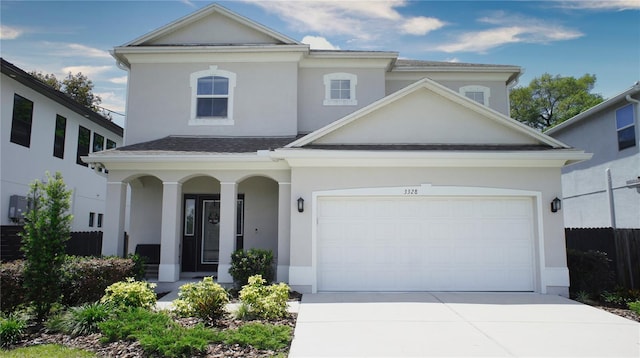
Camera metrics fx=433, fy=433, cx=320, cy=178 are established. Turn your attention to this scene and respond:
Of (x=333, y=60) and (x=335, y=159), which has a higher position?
(x=333, y=60)

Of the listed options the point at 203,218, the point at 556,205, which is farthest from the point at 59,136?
the point at 556,205

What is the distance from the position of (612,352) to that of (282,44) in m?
11.9

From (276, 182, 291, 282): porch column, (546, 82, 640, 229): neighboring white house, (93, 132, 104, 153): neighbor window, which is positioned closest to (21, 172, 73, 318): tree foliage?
(276, 182, 291, 282): porch column

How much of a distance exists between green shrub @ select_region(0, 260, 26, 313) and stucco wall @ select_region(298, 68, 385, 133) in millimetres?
8931

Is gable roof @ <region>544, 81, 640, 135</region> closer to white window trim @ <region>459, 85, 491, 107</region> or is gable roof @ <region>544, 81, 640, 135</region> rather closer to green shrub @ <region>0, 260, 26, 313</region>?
white window trim @ <region>459, 85, 491, 107</region>

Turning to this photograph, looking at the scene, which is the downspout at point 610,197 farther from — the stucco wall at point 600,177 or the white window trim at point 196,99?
the white window trim at point 196,99

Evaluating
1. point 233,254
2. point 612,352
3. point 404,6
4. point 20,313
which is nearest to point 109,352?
point 20,313

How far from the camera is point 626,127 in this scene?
15.4m

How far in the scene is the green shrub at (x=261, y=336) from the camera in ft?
20.4

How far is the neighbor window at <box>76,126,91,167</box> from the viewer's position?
19.1m

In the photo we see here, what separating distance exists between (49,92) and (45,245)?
10.5 meters

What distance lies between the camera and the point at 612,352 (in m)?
6.02

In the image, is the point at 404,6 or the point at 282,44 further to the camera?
the point at 282,44

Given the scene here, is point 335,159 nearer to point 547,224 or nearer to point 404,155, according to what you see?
point 404,155
